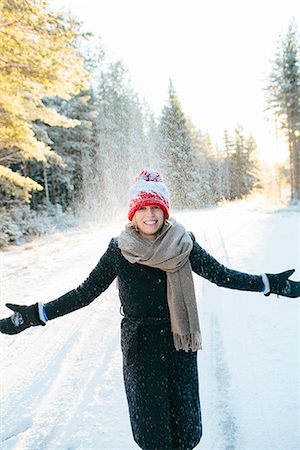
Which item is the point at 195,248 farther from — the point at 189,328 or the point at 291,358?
the point at 291,358

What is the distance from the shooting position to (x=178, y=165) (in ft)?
74.3

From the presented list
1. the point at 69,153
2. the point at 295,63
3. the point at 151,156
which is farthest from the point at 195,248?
the point at 295,63

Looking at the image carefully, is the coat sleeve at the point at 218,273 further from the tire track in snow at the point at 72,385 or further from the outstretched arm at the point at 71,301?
the tire track in snow at the point at 72,385

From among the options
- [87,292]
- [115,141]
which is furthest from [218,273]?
[115,141]

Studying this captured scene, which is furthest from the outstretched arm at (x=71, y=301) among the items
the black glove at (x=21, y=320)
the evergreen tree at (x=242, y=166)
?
the evergreen tree at (x=242, y=166)

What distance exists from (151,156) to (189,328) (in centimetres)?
2409

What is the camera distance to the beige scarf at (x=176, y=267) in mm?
1968

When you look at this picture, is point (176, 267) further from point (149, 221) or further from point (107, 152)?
point (107, 152)

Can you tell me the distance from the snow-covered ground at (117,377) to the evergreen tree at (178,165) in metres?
15.7

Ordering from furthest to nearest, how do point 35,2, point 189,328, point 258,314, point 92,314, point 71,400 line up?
point 35,2 < point 92,314 < point 258,314 < point 71,400 < point 189,328

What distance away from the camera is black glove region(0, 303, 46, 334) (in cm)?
218

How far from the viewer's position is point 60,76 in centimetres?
702

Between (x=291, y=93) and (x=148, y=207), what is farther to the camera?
(x=291, y=93)

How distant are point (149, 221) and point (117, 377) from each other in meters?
2.16
